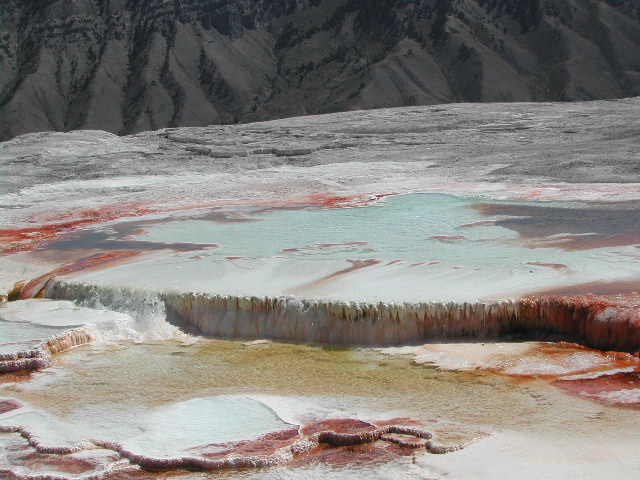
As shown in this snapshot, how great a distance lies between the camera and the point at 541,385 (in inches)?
238

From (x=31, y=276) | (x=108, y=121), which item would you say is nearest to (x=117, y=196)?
(x=31, y=276)

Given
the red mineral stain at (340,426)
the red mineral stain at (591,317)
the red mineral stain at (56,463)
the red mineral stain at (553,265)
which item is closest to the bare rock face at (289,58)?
the red mineral stain at (553,265)

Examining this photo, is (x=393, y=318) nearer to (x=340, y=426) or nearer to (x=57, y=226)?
(x=340, y=426)

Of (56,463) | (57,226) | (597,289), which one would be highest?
(57,226)

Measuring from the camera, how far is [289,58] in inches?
2761

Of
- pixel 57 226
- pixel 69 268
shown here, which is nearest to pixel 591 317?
pixel 69 268

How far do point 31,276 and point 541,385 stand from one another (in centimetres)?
594

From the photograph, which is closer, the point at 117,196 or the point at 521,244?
the point at 521,244

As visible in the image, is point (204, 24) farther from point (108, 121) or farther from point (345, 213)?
point (345, 213)

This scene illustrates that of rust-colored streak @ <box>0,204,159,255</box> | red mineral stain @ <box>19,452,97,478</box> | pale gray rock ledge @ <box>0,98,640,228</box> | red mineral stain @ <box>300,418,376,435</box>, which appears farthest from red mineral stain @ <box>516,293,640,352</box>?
rust-colored streak @ <box>0,204,159,255</box>

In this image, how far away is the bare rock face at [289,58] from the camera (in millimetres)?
59375

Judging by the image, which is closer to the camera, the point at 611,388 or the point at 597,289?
the point at 611,388

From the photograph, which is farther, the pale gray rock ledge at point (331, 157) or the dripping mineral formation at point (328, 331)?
the pale gray rock ledge at point (331, 157)

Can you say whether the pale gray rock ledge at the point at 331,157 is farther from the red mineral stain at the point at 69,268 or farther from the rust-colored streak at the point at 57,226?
the red mineral stain at the point at 69,268
